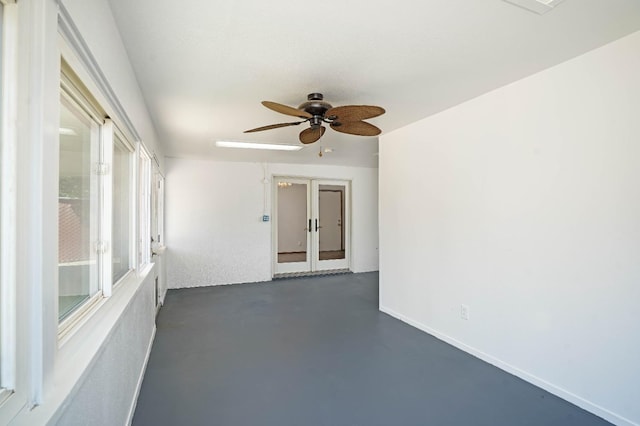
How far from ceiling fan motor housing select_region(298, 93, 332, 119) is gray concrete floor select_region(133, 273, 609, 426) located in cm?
211

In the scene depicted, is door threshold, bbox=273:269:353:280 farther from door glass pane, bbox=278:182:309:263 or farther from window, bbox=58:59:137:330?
window, bbox=58:59:137:330

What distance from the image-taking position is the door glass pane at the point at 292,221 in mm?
6758

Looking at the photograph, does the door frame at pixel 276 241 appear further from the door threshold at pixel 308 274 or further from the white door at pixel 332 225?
the white door at pixel 332 225

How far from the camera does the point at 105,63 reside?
1530mm

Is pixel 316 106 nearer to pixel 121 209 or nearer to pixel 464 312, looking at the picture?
pixel 121 209

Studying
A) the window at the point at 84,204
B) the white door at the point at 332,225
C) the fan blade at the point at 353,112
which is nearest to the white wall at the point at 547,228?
the fan blade at the point at 353,112

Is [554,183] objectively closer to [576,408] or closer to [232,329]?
[576,408]

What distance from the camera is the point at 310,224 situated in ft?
22.3

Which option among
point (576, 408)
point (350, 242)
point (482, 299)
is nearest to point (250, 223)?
point (350, 242)

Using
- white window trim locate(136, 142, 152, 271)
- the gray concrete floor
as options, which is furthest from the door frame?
white window trim locate(136, 142, 152, 271)

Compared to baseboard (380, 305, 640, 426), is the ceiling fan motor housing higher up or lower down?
higher up

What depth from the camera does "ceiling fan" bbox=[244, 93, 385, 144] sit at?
235cm

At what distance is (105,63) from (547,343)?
3.29m

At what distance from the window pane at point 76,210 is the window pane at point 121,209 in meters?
0.29
